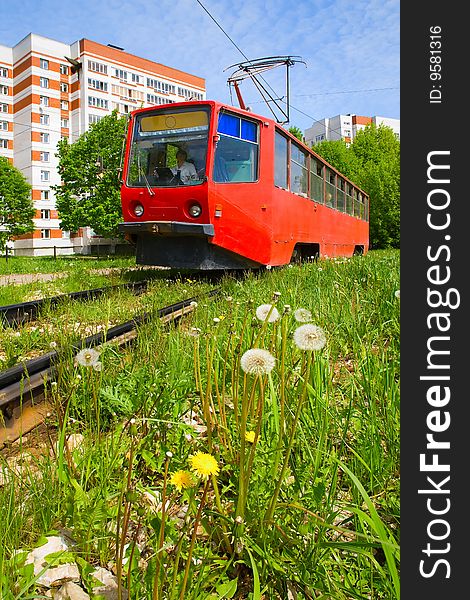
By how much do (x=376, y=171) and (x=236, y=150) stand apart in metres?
44.5

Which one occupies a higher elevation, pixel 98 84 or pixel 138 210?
pixel 98 84

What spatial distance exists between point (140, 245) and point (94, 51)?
Result: 65294 millimetres

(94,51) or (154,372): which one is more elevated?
(94,51)

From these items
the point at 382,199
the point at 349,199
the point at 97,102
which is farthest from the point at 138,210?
the point at 97,102

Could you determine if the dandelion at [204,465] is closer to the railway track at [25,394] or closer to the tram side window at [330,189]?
the railway track at [25,394]

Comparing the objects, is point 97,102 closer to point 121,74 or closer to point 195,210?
point 121,74

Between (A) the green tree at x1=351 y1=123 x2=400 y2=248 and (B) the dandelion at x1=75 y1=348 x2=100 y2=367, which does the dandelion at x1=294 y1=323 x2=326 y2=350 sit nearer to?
(B) the dandelion at x1=75 y1=348 x2=100 y2=367

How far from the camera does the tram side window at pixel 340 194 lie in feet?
51.9

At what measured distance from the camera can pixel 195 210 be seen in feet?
29.2

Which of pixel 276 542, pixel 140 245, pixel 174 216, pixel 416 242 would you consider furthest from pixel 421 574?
pixel 140 245

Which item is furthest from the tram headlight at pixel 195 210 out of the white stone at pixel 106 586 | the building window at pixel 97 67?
the building window at pixel 97 67

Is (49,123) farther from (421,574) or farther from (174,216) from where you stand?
(421,574)

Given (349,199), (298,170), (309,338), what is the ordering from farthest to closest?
(349,199) → (298,170) → (309,338)

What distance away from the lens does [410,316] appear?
121 cm
